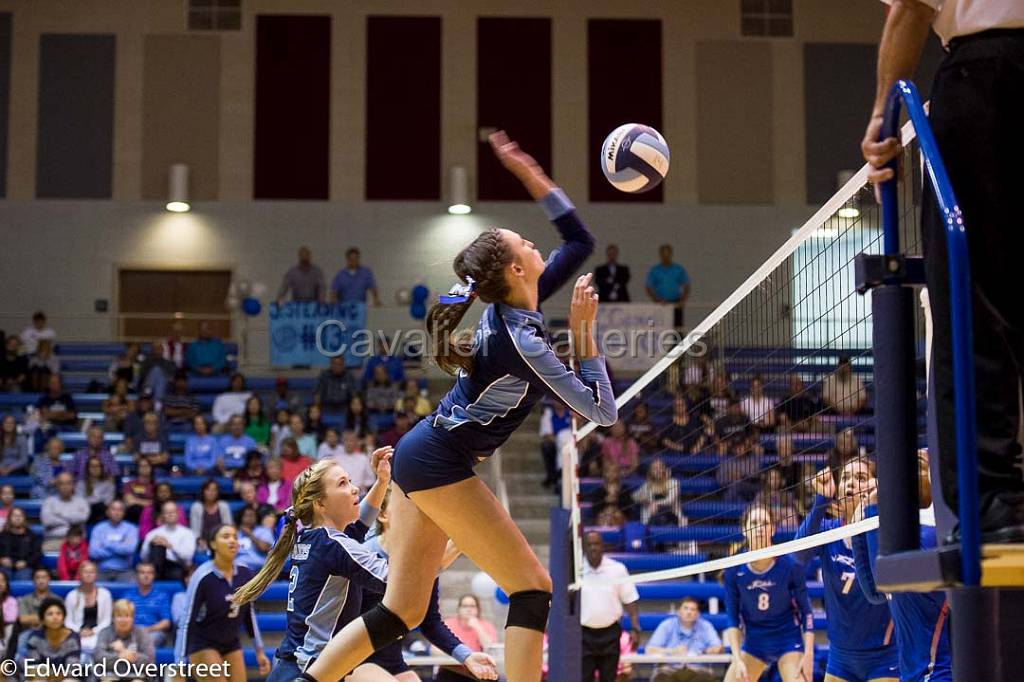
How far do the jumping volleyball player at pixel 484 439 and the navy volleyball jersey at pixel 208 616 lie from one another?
5165 millimetres

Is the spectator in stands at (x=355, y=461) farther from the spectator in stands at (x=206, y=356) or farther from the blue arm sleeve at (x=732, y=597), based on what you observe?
the blue arm sleeve at (x=732, y=597)

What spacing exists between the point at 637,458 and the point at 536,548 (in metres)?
1.75

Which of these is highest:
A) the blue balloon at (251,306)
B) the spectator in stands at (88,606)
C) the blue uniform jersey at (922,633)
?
the blue balloon at (251,306)

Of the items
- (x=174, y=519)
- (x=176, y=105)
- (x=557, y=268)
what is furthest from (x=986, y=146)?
(x=176, y=105)

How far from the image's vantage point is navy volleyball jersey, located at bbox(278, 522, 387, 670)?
5.70 metres

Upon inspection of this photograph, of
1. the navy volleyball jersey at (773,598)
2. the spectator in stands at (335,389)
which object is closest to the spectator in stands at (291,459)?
the spectator in stands at (335,389)

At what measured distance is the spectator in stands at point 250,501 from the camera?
1462cm

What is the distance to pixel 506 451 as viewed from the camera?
18375mm

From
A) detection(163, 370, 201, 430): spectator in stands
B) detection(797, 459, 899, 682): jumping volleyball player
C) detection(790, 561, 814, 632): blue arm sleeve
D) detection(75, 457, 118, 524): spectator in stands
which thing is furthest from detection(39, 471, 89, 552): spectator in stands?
detection(797, 459, 899, 682): jumping volleyball player

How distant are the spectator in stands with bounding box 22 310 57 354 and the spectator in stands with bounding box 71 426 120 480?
177 inches

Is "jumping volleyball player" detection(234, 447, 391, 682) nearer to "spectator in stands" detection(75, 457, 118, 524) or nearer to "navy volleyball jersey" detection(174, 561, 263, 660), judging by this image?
"navy volleyball jersey" detection(174, 561, 263, 660)

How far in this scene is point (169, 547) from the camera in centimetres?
1369

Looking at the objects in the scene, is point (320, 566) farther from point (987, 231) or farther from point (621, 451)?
point (621, 451)

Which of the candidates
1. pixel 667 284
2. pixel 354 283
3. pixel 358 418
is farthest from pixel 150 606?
pixel 667 284
